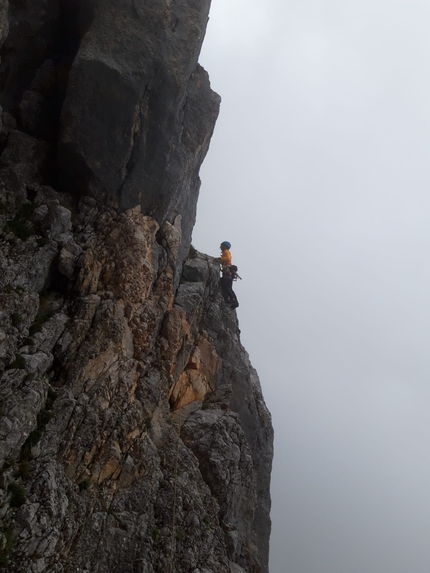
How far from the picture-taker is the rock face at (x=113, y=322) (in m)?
9.68

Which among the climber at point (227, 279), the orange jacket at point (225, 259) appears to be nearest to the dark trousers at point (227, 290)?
the climber at point (227, 279)

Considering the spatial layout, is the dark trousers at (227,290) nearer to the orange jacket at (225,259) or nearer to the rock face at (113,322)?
the orange jacket at (225,259)

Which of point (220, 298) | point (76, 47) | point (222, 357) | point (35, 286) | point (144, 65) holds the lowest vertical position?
point (35, 286)

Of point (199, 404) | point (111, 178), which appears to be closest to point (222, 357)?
point (199, 404)

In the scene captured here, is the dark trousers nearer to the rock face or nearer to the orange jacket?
the orange jacket

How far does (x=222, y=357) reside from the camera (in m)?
19.3

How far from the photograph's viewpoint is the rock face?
381 inches

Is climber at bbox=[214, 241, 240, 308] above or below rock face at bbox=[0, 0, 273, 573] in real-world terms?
above

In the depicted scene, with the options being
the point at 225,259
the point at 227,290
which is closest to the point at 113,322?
the point at 227,290

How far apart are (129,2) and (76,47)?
2678 mm

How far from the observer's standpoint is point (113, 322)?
1242 cm

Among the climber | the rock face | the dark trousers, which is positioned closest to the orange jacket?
the climber

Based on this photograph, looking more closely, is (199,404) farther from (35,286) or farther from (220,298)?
(35,286)

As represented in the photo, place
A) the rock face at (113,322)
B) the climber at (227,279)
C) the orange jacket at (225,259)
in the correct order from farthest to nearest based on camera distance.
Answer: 1. the orange jacket at (225,259)
2. the climber at (227,279)
3. the rock face at (113,322)
